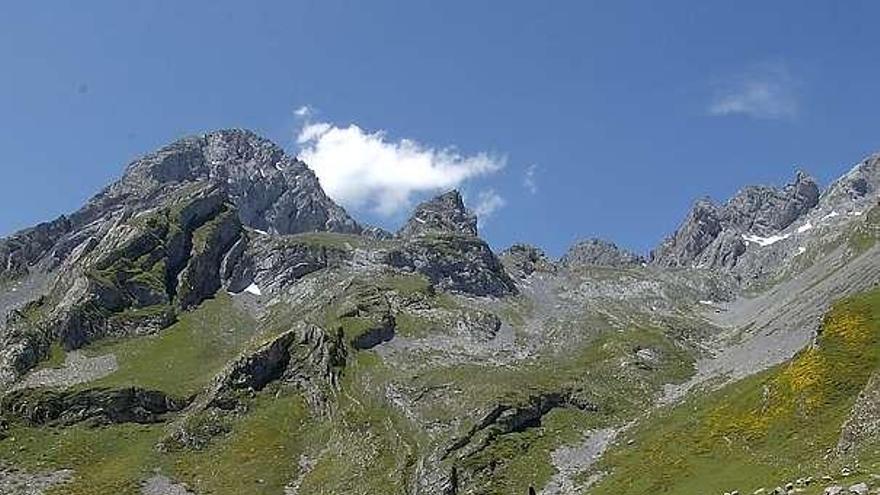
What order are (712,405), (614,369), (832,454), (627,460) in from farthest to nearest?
1. (614,369)
2. (712,405)
3. (627,460)
4. (832,454)

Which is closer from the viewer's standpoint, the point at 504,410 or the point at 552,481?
the point at 552,481

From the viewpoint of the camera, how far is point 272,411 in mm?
179625

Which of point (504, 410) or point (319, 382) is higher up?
point (319, 382)

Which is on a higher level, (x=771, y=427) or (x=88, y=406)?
(x=88, y=406)

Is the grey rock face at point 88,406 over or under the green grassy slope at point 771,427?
over

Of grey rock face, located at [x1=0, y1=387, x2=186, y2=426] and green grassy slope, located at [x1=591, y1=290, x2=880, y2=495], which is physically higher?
grey rock face, located at [x1=0, y1=387, x2=186, y2=426]

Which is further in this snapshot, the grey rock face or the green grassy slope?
the grey rock face

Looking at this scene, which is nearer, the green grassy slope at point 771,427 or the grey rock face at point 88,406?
the green grassy slope at point 771,427

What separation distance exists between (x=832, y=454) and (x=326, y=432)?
10416 cm

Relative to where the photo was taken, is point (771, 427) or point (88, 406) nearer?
point (771, 427)

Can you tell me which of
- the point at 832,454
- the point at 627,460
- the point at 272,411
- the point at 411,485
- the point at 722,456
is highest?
the point at 272,411

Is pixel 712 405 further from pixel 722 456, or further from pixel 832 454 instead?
pixel 832 454

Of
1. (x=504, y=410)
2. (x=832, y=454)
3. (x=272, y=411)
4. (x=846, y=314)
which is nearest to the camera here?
(x=832, y=454)

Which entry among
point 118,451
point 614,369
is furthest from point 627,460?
point 118,451
